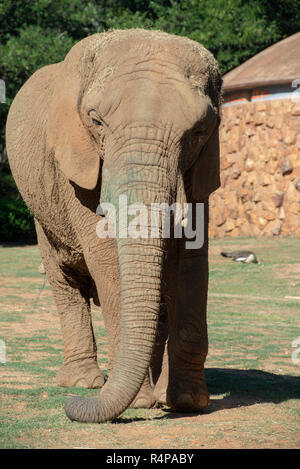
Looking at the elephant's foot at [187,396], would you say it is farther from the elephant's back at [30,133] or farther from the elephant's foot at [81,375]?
the elephant's back at [30,133]

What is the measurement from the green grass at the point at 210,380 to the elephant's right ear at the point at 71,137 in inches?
63.5

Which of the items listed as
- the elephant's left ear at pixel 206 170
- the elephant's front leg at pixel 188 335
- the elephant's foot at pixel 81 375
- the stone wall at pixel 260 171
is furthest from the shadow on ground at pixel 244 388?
the stone wall at pixel 260 171

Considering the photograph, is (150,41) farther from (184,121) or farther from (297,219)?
(297,219)

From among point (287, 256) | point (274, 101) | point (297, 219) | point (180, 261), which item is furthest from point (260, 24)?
point (180, 261)

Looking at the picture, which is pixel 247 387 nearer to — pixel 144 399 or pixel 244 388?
pixel 244 388

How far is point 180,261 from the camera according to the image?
6141 millimetres

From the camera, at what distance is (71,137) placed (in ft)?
19.3

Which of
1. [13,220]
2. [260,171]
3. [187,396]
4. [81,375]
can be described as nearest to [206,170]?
[187,396]

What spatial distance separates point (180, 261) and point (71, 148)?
1102 mm

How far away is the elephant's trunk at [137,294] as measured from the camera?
4.99m

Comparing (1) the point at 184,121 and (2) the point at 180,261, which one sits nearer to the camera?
(1) the point at 184,121

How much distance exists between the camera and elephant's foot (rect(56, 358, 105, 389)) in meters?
7.36

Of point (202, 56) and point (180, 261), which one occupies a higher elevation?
point (202, 56)

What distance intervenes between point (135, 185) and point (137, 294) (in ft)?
2.06
